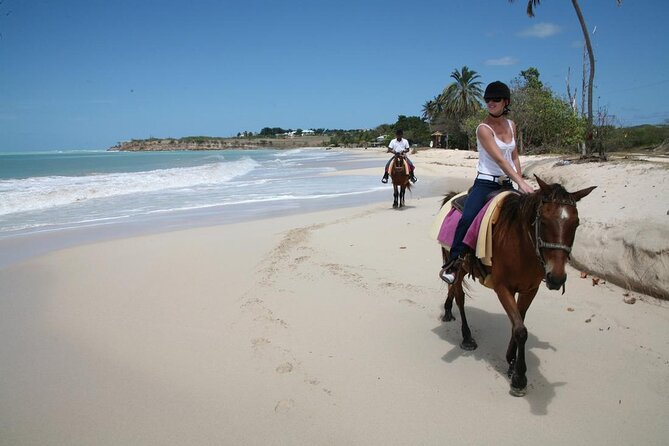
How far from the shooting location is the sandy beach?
288cm

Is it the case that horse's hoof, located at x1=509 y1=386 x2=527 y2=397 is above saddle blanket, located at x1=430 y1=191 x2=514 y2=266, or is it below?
below

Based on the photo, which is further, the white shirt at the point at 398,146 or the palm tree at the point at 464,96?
the palm tree at the point at 464,96

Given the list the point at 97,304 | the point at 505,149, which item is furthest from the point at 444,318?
the point at 97,304

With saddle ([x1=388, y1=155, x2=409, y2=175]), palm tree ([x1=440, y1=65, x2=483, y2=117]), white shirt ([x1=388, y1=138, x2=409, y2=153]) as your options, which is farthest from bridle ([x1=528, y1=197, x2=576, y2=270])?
palm tree ([x1=440, y1=65, x2=483, y2=117])

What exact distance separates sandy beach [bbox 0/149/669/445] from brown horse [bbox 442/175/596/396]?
0.56m

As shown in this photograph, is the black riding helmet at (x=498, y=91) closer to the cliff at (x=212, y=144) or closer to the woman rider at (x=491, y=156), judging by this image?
the woman rider at (x=491, y=156)

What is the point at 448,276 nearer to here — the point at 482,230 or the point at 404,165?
the point at 482,230

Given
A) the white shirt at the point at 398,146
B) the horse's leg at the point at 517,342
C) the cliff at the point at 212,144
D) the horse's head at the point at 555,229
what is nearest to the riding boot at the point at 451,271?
the horse's leg at the point at 517,342

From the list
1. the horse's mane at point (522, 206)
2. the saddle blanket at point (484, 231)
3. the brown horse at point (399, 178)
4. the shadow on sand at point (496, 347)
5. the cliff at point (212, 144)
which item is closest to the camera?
the horse's mane at point (522, 206)

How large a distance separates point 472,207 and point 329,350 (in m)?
1.91

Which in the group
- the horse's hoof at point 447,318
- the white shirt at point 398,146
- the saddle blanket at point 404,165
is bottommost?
the horse's hoof at point 447,318

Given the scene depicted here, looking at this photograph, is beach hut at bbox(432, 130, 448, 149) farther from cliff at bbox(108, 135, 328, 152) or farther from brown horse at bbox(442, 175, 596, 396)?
cliff at bbox(108, 135, 328, 152)

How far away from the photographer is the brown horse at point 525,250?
2658 millimetres

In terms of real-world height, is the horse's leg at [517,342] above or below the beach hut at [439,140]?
below
